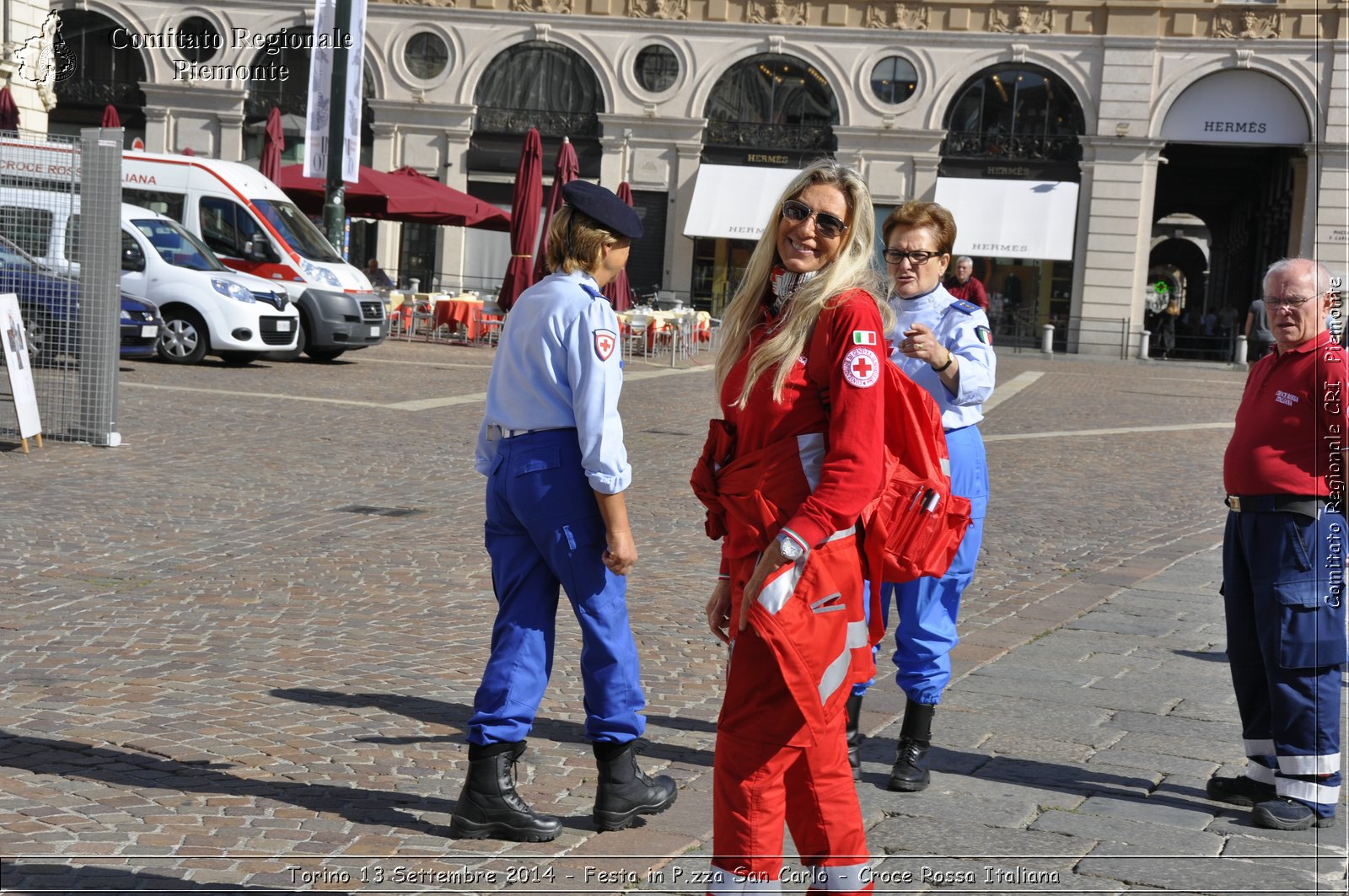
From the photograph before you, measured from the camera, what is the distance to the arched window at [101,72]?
124ft

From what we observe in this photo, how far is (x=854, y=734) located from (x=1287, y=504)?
1.52 m

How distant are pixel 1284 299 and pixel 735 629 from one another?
233 cm

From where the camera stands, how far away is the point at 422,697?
5.32m

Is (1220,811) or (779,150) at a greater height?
(779,150)

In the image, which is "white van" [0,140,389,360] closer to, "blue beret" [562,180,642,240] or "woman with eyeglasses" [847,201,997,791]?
"woman with eyeglasses" [847,201,997,791]

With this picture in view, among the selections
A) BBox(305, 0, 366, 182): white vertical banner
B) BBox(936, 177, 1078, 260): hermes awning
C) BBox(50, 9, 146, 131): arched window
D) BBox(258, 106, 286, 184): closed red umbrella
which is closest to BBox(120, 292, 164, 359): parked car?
BBox(305, 0, 366, 182): white vertical banner

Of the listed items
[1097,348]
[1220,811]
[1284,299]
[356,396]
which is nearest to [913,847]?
[1220,811]

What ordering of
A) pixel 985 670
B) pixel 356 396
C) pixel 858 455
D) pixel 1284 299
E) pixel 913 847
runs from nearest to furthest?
pixel 858 455
pixel 913 847
pixel 1284 299
pixel 985 670
pixel 356 396

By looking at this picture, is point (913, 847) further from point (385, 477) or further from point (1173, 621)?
point (385, 477)

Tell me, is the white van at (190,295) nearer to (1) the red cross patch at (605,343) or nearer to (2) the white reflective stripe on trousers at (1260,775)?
(1) the red cross patch at (605,343)

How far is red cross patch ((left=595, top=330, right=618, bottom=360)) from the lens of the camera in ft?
12.8

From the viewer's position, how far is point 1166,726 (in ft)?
17.9

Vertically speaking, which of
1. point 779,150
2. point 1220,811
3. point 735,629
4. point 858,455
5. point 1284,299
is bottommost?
point 1220,811

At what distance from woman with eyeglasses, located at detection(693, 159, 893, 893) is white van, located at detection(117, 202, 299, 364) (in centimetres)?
1514
